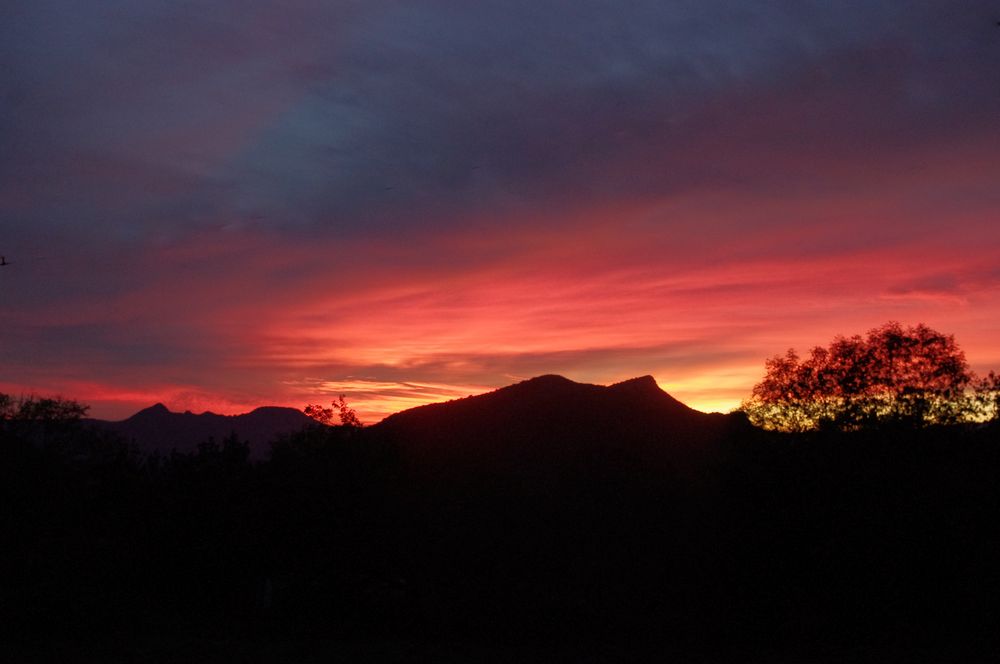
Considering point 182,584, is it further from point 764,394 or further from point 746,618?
point 764,394

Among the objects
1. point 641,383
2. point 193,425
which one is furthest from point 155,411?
point 641,383

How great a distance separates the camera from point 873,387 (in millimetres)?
35156

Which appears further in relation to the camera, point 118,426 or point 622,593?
point 118,426

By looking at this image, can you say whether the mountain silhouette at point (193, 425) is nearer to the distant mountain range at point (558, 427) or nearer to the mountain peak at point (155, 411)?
the mountain peak at point (155, 411)

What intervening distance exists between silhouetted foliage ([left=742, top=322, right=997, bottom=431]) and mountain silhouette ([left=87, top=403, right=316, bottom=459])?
12443cm

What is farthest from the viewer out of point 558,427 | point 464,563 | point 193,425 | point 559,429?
point 193,425

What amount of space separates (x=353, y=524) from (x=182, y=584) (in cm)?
543

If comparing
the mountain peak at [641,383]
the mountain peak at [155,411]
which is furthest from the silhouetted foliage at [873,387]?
the mountain peak at [155,411]

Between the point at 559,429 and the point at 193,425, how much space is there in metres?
132

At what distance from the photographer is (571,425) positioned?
55.3 meters

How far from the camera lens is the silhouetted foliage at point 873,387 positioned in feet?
108

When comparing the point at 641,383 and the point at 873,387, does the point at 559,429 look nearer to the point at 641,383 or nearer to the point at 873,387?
the point at 641,383

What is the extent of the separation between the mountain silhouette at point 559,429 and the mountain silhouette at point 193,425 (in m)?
97.5

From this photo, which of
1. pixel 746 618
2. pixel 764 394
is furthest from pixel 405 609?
pixel 764 394
